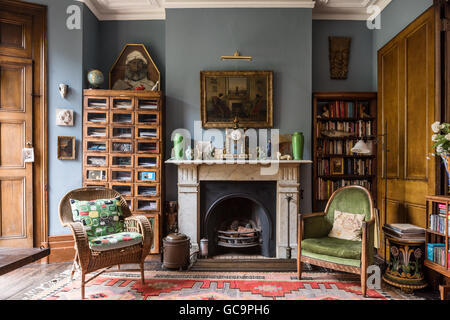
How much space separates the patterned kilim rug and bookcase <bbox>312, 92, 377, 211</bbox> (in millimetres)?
1428

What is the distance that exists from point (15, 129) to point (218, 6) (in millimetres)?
3231

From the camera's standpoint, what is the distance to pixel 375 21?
169 inches

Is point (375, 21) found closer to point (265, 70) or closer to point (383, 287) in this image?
point (265, 70)

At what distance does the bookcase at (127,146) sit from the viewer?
3.83m

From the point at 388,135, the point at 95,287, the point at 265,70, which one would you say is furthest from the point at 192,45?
the point at 95,287

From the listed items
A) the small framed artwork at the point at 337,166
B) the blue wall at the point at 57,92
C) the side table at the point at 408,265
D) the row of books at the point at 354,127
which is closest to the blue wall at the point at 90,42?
the blue wall at the point at 57,92

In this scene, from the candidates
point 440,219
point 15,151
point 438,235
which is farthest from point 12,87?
point 438,235

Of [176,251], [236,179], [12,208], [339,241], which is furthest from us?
[236,179]

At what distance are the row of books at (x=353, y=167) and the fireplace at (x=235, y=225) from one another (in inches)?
34.0

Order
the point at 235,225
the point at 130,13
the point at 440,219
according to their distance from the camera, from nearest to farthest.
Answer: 1. the point at 440,219
2. the point at 235,225
3. the point at 130,13

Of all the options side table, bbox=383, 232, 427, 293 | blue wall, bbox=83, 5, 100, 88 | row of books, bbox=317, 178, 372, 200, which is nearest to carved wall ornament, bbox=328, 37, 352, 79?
row of books, bbox=317, 178, 372, 200

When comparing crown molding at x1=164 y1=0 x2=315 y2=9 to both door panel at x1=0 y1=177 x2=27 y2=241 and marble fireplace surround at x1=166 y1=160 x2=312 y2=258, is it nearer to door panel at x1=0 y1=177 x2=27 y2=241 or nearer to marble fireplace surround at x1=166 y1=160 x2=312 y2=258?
marble fireplace surround at x1=166 y1=160 x2=312 y2=258

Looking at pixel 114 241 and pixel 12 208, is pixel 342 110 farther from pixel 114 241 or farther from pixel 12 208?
pixel 12 208

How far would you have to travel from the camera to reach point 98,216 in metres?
2.98
